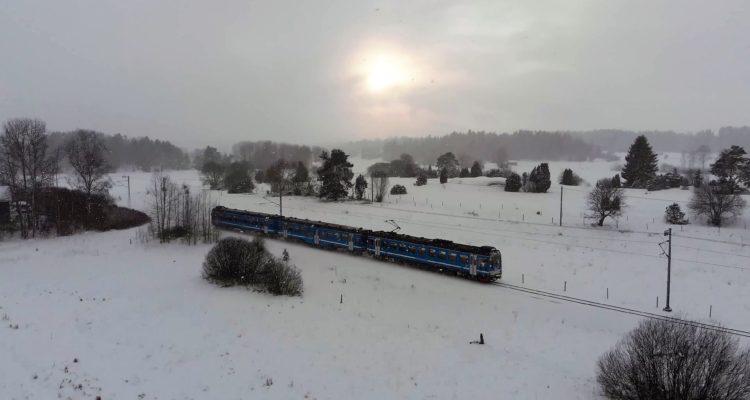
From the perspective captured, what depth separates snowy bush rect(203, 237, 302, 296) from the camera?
30141 millimetres

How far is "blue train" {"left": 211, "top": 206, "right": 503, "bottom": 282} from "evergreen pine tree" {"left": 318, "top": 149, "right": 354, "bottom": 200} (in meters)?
24.8

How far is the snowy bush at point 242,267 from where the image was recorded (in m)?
30.1

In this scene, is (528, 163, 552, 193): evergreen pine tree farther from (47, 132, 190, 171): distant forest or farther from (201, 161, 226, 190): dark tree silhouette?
(47, 132, 190, 171): distant forest

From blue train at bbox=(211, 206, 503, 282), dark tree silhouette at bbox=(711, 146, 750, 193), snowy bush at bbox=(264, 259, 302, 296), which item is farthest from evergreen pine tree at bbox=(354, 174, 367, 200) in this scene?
dark tree silhouette at bbox=(711, 146, 750, 193)

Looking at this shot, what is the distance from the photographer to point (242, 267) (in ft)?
102

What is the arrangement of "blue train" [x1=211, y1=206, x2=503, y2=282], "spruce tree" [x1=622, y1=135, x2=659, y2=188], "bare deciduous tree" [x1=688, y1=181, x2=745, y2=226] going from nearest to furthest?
"blue train" [x1=211, y1=206, x2=503, y2=282] → "bare deciduous tree" [x1=688, y1=181, x2=745, y2=226] → "spruce tree" [x1=622, y1=135, x2=659, y2=188]

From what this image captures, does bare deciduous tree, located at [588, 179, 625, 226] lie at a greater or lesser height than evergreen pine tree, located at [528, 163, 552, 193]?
lesser

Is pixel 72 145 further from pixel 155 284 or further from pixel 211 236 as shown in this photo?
pixel 155 284

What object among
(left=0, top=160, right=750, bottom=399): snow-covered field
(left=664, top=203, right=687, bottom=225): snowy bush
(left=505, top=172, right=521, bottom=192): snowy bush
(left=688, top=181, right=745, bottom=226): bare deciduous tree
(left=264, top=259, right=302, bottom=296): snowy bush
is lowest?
(left=0, top=160, right=750, bottom=399): snow-covered field

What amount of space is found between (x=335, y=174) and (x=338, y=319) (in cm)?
5439

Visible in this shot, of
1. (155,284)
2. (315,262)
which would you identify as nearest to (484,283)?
(315,262)

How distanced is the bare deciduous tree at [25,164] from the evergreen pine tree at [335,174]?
4008 cm

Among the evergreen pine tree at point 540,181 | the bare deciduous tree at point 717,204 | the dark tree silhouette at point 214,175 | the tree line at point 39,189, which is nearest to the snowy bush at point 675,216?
the bare deciduous tree at point 717,204

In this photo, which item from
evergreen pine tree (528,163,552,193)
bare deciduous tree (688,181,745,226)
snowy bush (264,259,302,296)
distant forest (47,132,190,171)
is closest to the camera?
snowy bush (264,259,302,296)
